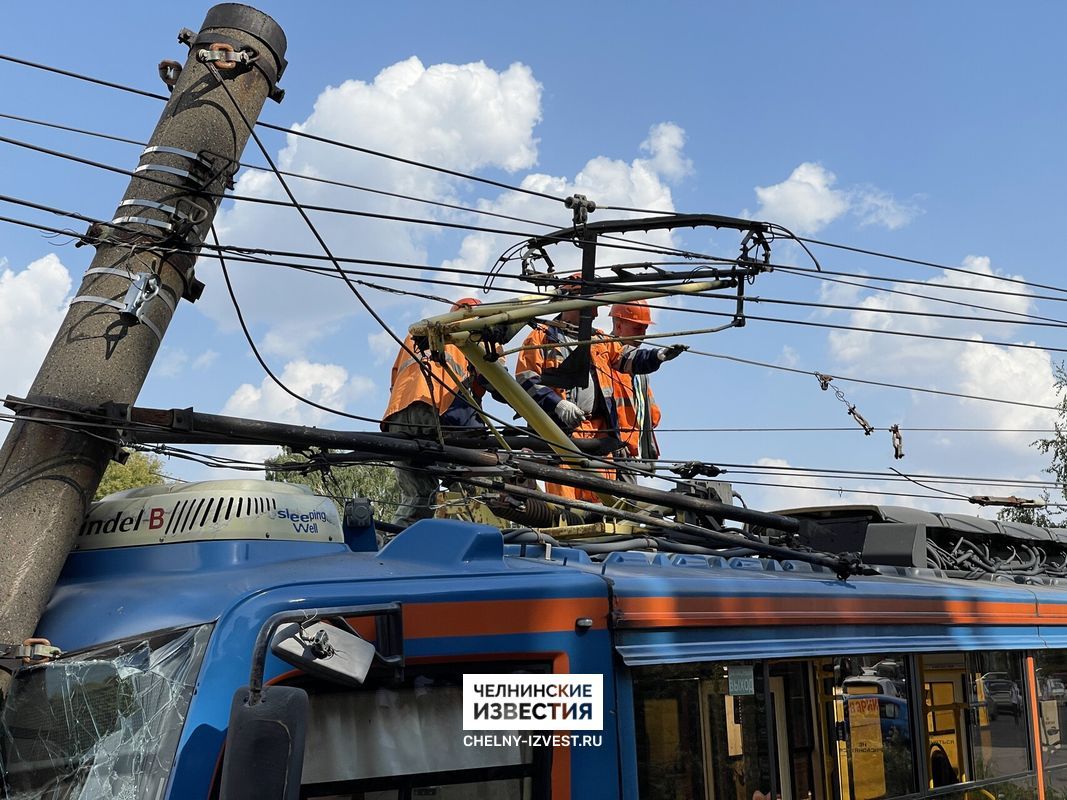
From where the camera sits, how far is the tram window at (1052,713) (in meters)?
7.70

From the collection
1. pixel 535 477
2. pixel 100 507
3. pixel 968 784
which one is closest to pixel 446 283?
pixel 535 477

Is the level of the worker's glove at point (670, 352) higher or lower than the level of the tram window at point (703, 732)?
higher

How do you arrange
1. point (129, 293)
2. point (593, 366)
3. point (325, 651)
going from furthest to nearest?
point (593, 366) → point (129, 293) → point (325, 651)

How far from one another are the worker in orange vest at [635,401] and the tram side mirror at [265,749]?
6.76 m

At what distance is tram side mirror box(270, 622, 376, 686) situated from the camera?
373 centimetres

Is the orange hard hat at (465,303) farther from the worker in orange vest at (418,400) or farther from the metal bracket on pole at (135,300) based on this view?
the metal bracket on pole at (135,300)

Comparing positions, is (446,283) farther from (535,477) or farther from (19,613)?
(19,613)

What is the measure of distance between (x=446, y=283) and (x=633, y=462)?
1810mm

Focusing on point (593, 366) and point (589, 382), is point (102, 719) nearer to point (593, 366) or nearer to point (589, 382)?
point (589, 382)

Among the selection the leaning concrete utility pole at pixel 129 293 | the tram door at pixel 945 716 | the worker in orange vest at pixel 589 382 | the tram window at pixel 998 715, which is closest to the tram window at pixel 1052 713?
the tram window at pixel 998 715

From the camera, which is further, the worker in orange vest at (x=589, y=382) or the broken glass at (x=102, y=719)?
the worker in orange vest at (x=589, y=382)

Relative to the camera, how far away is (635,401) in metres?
10.4

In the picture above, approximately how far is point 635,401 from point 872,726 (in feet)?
15.3
